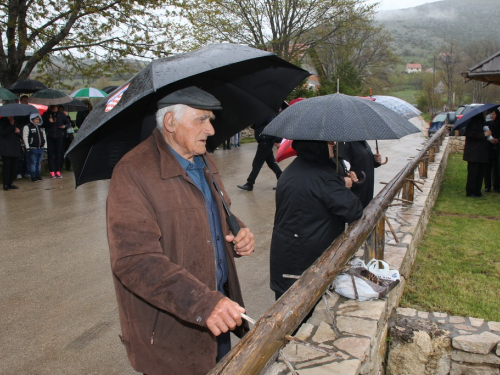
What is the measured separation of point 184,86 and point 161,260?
34.9 inches

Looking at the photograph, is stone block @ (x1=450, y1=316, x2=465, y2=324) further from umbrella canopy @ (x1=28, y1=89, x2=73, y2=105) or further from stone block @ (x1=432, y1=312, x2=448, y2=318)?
umbrella canopy @ (x1=28, y1=89, x2=73, y2=105)

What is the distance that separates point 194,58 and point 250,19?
1002 inches

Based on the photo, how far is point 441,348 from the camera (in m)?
3.87

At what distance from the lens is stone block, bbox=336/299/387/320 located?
3097 millimetres

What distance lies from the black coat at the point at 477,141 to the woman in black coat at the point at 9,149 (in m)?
9.67

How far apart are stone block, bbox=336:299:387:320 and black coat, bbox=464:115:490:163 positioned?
7.11 m

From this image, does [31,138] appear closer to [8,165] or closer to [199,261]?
[8,165]

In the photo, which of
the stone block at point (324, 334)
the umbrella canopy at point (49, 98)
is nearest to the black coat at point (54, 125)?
the umbrella canopy at point (49, 98)

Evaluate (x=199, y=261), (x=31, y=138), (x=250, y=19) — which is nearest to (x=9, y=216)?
(x=31, y=138)

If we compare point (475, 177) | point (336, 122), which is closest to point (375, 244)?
point (336, 122)

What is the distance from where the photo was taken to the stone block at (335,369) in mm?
2361

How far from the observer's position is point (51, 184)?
10570 mm

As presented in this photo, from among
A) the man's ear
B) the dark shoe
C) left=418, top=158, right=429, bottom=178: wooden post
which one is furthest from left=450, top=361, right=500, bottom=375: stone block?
the dark shoe

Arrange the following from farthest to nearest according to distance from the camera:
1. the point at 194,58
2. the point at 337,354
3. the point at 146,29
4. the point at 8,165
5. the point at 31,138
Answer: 1. the point at 146,29
2. the point at 31,138
3. the point at 8,165
4. the point at 337,354
5. the point at 194,58
